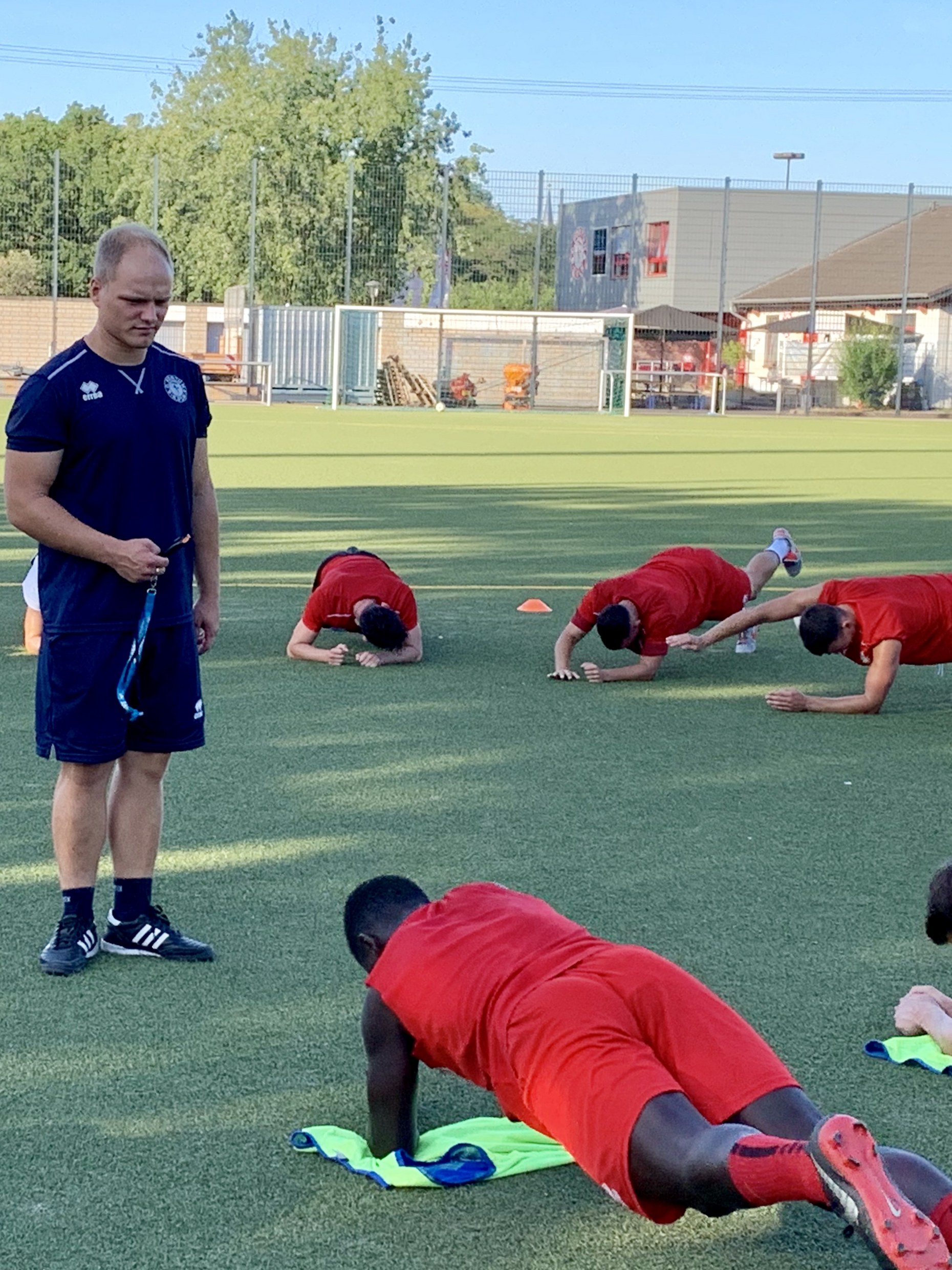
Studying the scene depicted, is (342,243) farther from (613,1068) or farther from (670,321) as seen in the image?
(613,1068)

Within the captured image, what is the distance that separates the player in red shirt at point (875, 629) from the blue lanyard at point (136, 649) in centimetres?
369

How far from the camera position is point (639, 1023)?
2.70 metres

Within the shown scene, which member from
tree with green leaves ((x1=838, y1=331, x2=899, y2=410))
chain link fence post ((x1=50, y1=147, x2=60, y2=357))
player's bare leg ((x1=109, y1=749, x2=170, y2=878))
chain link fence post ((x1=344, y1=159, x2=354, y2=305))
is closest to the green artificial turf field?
player's bare leg ((x1=109, y1=749, x2=170, y2=878))

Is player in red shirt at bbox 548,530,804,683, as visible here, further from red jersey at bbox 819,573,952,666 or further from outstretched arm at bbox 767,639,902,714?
red jersey at bbox 819,573,952,666

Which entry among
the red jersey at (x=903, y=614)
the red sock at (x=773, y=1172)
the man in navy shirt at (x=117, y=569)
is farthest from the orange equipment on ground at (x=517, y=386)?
the red sock at (x=773, y=1172)

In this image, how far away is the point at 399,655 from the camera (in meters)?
8.20

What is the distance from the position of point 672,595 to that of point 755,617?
0.44 metres

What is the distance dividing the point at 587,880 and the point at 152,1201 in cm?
211

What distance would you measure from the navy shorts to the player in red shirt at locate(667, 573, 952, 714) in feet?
11.7

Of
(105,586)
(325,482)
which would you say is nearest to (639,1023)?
(105,586)

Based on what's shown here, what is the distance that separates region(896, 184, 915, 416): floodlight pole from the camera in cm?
4022

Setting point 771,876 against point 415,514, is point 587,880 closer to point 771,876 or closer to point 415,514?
point 771,876

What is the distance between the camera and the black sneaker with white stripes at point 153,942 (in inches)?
166

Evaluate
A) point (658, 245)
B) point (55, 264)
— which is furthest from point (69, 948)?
point (658, 245)
